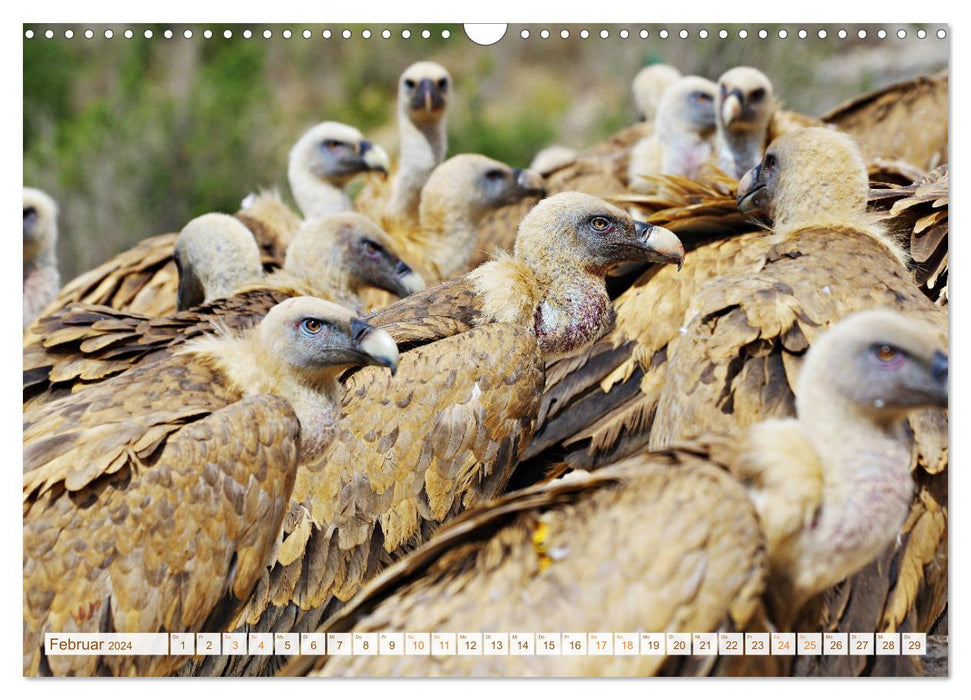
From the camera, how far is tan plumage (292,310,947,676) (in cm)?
269

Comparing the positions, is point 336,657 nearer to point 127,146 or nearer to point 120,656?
point 120,656

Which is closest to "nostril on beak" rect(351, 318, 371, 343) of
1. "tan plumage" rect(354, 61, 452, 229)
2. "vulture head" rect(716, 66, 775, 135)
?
"vulture head" rect(716, 66, 775, 135)

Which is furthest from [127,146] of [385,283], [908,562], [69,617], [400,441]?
[908,562]

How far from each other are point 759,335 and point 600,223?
2.54 ft

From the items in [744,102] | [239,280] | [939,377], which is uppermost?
[744,102]

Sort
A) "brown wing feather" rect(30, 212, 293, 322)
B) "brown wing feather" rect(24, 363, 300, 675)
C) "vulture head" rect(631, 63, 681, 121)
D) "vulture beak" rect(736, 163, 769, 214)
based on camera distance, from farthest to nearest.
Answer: "vulture head" rect(631, 63, 681, 121) < "brown wing feather" rect(30, 212, 293, 322) < "vulture beak" rect(736, 163, 769, 214) < "brown wing feather" rect(24, 363, 300, 675)

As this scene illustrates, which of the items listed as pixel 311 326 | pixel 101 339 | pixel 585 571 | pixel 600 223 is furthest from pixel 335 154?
pixel 585 571

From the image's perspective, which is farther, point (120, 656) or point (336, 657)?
point (120, 656)

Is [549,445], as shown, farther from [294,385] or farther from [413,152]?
[413,152]

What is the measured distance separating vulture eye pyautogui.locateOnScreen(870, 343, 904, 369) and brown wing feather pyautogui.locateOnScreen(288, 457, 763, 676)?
40 cm

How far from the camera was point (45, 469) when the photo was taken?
3363 mm

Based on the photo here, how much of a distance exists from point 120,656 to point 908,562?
194 centimetres

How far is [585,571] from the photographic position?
275 cm

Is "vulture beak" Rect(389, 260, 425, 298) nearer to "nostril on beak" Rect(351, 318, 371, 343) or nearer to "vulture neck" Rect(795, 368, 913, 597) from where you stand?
"nostril on beak" Rect(351, 318, 371, 343)
